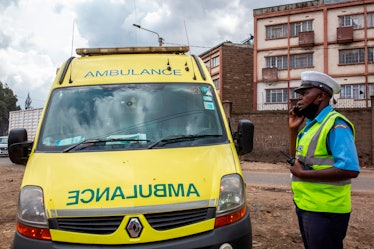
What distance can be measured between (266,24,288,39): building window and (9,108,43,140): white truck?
2041 centimetres

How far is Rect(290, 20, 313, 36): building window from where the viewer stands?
1264 inches

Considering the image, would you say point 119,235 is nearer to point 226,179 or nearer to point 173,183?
point 173,183

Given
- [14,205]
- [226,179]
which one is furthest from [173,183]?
[14,205]

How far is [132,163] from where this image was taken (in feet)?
10.00

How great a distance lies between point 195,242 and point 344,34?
31.6 metres

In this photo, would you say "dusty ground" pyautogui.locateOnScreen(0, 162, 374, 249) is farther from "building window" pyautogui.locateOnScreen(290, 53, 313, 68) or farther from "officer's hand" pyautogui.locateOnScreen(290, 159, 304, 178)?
"building window" pyautogui.locateOnScreen(290, 53, 313, 68)

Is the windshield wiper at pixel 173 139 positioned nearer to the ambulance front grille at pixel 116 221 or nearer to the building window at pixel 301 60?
the ambulance front grille at pixel 116 221

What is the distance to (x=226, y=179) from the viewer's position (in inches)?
117

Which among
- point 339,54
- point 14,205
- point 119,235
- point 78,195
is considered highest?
point 339,54

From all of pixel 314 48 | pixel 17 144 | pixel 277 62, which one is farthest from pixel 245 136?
pixel 277 62

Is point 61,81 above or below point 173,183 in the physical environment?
above

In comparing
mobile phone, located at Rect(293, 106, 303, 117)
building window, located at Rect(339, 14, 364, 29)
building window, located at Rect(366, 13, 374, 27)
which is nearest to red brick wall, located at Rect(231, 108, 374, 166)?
building window, located at Rect(339, 14, 364, 29)

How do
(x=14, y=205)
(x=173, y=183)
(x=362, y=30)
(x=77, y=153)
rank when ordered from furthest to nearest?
(x=362, y=30)
(x=14, y=205)
(x=77, y=153)
(x=173, y=183)

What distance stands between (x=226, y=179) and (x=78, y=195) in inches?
44.8
